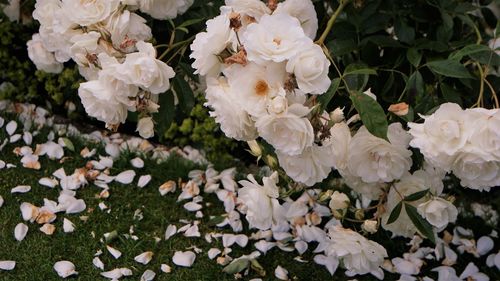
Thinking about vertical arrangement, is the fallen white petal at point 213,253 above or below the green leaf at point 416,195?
below

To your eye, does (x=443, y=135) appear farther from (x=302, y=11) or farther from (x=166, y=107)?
(x=166, y=107)

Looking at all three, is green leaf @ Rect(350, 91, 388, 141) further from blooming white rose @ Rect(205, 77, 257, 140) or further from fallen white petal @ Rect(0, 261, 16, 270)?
fallen white petal @ Rect(0, 261, 16, 270)

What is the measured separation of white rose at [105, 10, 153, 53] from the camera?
60.4 inches

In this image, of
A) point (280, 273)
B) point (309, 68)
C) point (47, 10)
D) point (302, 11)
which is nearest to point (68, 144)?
point (280, 273)

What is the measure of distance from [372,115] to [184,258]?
117cm

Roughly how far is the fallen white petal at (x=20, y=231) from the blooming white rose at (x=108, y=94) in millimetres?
1024

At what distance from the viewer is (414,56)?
6.06 ft

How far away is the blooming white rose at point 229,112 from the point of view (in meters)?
1.31

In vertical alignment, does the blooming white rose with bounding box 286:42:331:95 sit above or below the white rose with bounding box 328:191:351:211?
above

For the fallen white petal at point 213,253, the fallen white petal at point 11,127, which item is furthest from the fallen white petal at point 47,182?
the fallen white petal at point 213,253

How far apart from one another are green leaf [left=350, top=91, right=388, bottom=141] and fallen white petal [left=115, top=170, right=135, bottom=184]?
1527 millimetres

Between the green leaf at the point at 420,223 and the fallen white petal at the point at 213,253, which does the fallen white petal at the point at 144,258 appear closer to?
the fallen white petal at the point at 213,253

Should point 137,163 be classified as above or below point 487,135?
below

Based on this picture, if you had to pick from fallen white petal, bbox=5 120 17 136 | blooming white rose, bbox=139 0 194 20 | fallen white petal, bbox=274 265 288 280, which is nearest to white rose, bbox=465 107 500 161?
blooming white rose, bbox=139 0 194 20
